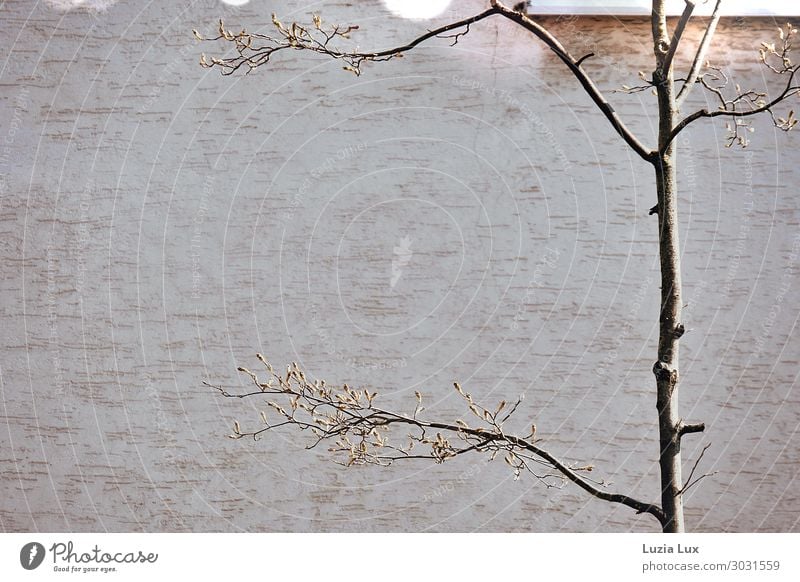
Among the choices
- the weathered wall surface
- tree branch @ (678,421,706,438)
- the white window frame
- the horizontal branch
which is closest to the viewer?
the horizontal branch

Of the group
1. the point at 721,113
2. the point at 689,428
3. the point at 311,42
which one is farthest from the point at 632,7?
the point at 689,428

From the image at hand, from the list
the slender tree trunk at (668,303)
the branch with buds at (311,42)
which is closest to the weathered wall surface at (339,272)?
the branch with buds at (311,42)

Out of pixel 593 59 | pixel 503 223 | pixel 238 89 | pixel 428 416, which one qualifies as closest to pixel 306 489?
pixel 428 416

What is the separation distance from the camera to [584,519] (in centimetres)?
278

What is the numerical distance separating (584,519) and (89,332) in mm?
1511

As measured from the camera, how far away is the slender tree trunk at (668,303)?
1506 mm

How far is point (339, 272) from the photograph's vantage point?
2783mm

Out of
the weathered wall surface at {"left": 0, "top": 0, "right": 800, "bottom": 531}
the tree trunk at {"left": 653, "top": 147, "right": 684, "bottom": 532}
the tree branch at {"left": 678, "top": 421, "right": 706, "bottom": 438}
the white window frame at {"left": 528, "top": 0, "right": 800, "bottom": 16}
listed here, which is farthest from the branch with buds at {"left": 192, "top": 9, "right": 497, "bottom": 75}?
the tree branch at {"left": 678, "top": 421, "right": 706, "bottom": 438}

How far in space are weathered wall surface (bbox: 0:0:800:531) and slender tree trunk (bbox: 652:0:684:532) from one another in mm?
1233

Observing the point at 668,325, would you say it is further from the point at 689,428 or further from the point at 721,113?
the point at 721,113

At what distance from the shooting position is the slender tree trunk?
151cm

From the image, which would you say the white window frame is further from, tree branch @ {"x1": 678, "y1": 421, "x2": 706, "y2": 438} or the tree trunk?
tree branch @ {"x1": 678, "y1": 421, "x2": 706, "y2": 438}

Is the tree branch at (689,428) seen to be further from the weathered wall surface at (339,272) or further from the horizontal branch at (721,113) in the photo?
the weathered wall surface at (339,272)
